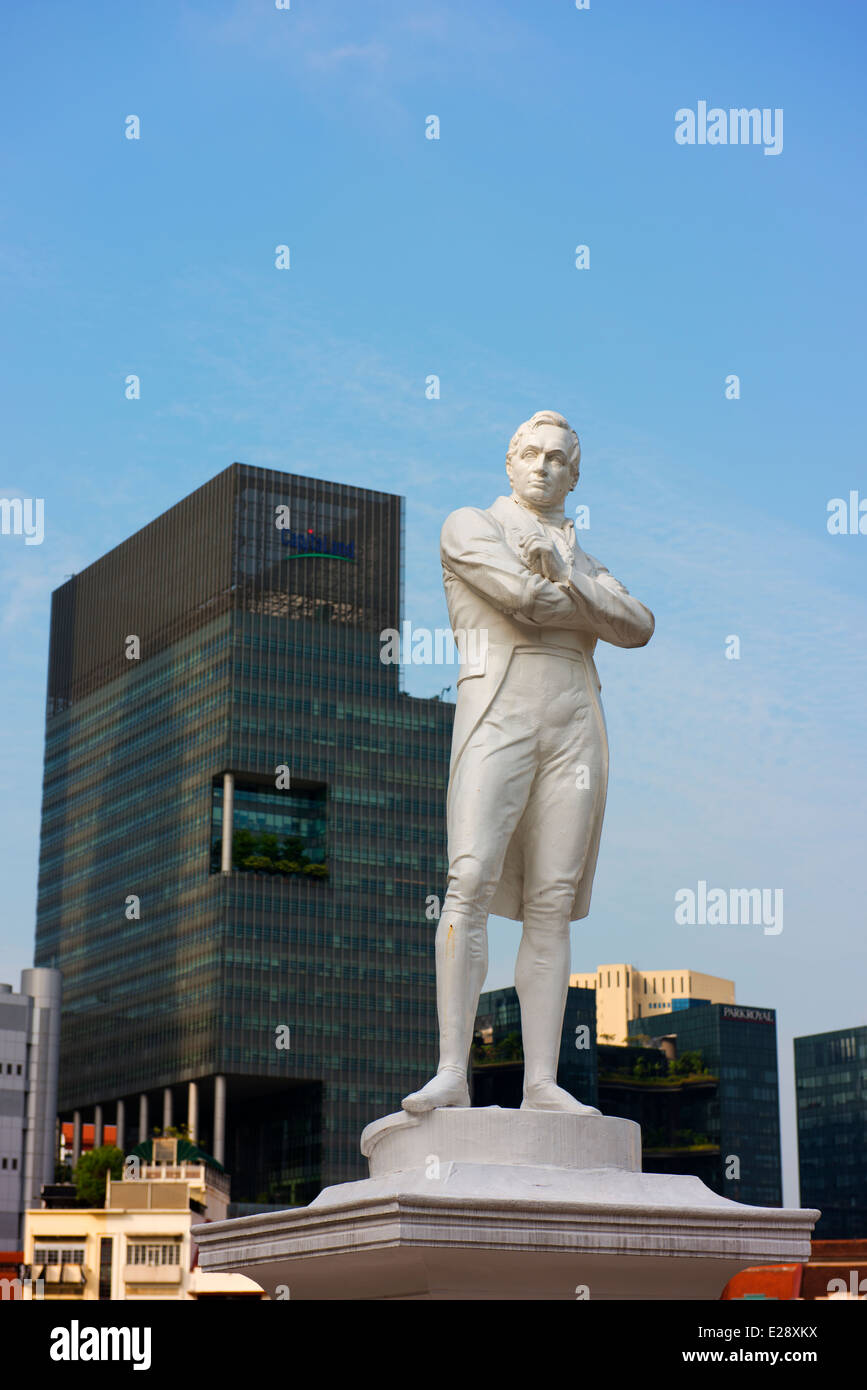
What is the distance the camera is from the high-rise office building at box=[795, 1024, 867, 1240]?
12194 centimetres

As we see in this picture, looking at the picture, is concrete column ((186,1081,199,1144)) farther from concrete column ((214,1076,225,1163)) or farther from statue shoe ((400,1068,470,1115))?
statue shoe ((400,1068,470,1115))

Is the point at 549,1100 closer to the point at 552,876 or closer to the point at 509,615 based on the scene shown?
the point at 552,876

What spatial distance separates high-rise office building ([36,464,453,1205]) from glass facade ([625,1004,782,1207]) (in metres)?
30.5

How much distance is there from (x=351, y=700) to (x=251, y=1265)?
89455 millimetres

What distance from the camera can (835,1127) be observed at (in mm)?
123188

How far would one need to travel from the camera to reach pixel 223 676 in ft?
316

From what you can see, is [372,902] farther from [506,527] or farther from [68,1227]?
[506,527]

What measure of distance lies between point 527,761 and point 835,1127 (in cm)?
12071

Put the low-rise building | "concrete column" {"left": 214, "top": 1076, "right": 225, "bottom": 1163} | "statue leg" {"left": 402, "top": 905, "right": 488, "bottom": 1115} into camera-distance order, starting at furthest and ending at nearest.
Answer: "concrete column" {"left": 214, "top": 1076, "right": 225, "bottom": 1163}
the low-rise building
"statue leg" {"left": 402, "top": 905, "right": 488, "bottom": 1115}

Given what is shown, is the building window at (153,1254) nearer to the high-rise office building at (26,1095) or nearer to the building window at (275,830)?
the high-rise office building at (26,1095)

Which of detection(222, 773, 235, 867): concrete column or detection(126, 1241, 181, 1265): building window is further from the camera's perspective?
detection(222, 773, 235, 867): concrete column

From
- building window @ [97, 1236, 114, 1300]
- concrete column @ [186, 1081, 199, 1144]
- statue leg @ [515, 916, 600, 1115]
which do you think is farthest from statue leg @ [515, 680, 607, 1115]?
concrete column @ [186, 1081, 199, 1144]

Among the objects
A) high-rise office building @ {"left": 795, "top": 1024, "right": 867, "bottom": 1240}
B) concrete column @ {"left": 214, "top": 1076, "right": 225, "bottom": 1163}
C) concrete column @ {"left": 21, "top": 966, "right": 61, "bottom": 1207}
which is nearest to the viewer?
concrete column @ {"left": 21, "top": 966, "right": 61, "bottom": 1207}

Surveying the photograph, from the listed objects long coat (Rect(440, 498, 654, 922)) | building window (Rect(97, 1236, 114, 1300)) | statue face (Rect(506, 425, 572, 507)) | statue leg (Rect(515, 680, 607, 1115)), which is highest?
statue face (Rect(506, 425, 572, 507))
